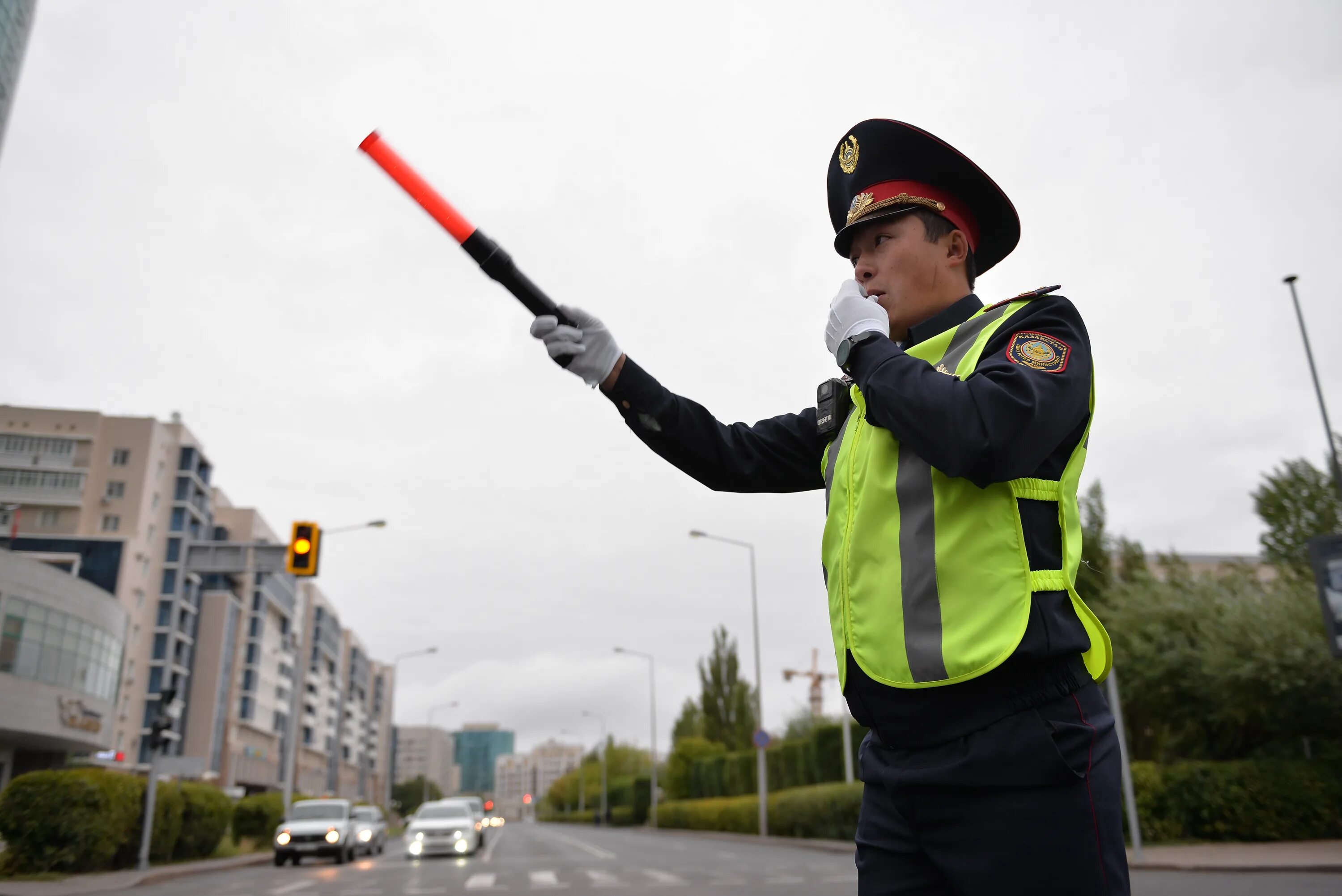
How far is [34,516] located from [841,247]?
223ft

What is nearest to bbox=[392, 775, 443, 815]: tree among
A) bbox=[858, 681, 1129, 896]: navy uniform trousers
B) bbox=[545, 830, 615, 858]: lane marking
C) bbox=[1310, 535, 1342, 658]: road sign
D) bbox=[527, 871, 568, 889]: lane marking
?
bbox=[545, 830, 615, 858]: lane marking

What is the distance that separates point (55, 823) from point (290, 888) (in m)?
3.66

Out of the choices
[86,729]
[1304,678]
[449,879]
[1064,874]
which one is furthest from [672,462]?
[86,729]

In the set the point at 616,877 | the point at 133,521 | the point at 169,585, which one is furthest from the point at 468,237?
the point at 169,585

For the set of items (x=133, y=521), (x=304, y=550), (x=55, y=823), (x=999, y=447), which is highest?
(x=133, y=521)

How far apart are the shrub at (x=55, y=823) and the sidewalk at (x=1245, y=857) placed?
13.2 metres

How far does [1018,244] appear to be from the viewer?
7.37ft

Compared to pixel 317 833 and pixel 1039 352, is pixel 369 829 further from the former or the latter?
pixel 1039 352

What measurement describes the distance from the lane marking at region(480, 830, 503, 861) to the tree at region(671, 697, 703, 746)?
447 inches

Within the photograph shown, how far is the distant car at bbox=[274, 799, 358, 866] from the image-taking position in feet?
72.8

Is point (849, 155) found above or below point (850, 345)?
above

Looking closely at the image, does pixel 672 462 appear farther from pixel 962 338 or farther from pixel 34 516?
pixel 34 516

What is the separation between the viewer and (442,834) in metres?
24.4

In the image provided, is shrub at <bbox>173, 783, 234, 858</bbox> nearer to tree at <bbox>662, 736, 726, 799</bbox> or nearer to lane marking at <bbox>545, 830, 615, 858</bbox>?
lane marking at <bbox>545, 830, 615, 858</bbox>
